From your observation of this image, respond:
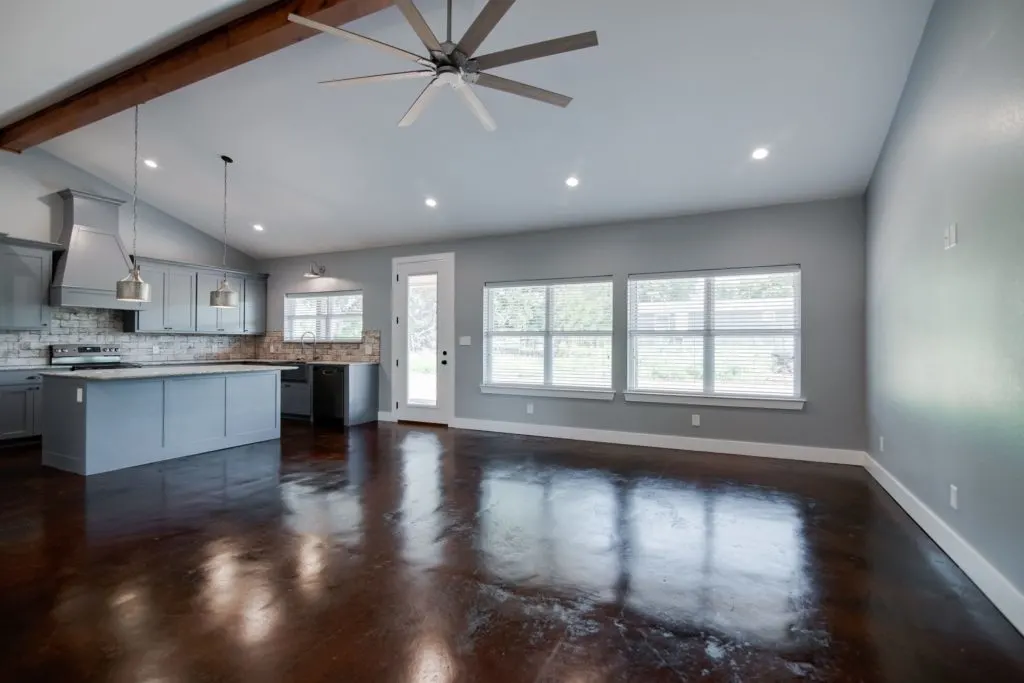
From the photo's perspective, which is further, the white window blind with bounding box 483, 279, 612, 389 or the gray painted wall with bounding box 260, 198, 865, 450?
the white window blind with bounding box 483, 279, 612, 389

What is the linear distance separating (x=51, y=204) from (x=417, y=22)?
6.31 metres

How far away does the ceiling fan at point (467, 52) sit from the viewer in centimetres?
227

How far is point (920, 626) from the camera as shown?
205 cm

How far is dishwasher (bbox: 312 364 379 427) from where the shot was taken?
6.81 meters

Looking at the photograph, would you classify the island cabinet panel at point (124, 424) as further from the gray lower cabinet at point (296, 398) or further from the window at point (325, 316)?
the window at point (325, 316)

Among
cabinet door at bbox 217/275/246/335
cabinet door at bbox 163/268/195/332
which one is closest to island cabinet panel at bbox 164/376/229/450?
cabinet door at bbox 163/268/195/332

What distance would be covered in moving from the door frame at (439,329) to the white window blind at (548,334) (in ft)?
1.67

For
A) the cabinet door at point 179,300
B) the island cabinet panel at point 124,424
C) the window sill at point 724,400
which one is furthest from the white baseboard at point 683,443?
the cabinet door at point 179,300

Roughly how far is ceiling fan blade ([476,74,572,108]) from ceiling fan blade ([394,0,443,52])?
30cm

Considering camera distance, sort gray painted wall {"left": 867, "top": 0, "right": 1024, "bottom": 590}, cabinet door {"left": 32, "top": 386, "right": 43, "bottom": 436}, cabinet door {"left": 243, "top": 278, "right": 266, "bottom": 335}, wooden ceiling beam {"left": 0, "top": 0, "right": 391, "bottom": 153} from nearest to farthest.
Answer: gray painted wall {"left": 867, "top": 0, "right": 1024, "bottom": 590}, wooden ceiling beam {"left": 0, "top": 0, "right": 391, "bottom": 153}, cabinet door {"left": 32, "top": 386, "right": 43, "bottom": 436}, cabinet door {"left": 243, "top": 278, "right": 266, "bottom": 335}

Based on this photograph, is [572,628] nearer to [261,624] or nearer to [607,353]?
[261,624]

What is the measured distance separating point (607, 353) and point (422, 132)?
3.11 metres

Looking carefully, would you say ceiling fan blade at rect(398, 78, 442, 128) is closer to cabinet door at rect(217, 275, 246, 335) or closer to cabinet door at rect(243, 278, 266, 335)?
cabinet door at rect(217, 275, 246, 335)

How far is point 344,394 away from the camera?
6.80 m
